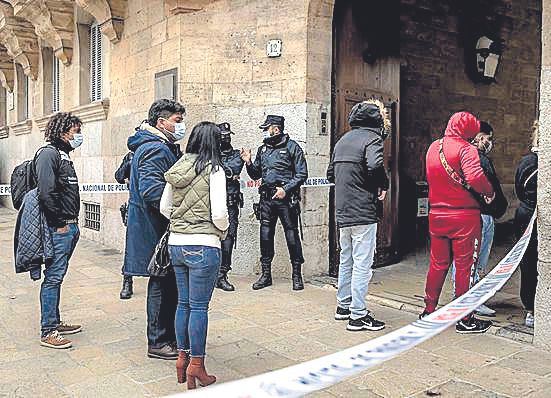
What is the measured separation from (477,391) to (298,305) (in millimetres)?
2264

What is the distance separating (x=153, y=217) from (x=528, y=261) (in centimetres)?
295

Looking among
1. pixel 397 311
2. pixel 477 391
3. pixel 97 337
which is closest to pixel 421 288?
pixel 397 311

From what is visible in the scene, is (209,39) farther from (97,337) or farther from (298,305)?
(97,337)

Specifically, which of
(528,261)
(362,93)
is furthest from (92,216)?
(528,261)

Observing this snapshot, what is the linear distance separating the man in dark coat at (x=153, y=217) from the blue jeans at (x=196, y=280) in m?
0.49

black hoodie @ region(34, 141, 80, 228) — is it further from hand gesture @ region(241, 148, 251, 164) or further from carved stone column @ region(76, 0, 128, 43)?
carved stone column @ region(76, 0, 128, 43)

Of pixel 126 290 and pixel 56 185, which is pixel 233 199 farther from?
pixel 56 185

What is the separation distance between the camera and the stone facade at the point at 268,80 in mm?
6605

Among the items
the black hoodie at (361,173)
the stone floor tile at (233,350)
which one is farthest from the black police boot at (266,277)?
the stone floor tile at (233,350)

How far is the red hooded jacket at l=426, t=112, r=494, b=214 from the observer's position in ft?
14.3

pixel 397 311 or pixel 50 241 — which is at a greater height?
pixel 50 241

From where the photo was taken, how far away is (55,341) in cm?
427

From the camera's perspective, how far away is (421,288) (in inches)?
248

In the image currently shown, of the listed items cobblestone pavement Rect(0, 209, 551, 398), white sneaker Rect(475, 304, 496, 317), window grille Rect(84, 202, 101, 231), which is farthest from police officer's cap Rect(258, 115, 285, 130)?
window grille Rect(84, 202, 101, 231)
